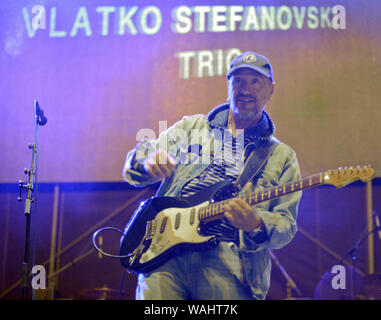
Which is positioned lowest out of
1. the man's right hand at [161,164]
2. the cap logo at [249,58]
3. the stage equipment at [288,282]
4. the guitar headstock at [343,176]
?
the stage equipment at [288,282]

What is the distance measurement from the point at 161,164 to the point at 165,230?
40 centimetres

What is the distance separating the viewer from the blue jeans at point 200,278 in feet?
9.22

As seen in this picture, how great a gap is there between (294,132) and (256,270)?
347 cm

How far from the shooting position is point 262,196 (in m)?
2.90

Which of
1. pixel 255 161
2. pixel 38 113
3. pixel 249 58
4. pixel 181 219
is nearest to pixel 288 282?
pixel 255 161

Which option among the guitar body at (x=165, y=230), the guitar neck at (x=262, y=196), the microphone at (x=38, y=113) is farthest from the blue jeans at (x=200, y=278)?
the microphone at (x=38, y=113)

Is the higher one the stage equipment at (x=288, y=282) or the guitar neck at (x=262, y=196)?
the guitar neck at (x=262, y=196)

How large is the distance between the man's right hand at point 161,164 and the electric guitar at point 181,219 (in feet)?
0.54

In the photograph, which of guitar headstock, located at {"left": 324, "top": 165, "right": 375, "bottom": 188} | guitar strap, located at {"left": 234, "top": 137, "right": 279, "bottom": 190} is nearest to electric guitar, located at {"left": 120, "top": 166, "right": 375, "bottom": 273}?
guitar headstock, located at {"left": 324, "top": 165, "right": 375, "bottom": 188}

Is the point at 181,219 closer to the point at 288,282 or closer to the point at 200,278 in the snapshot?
the point at 200,278

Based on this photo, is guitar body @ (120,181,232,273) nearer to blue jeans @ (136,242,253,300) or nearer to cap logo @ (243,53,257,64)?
blue jeans @ (136,242,253,300)

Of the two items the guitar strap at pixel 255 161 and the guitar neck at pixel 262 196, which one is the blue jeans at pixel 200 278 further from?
the guitar strap at pixel 255 161

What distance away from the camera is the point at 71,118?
630 cm

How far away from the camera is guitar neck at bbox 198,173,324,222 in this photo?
2.82 meters
